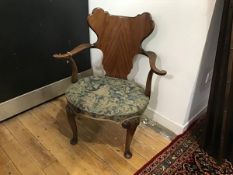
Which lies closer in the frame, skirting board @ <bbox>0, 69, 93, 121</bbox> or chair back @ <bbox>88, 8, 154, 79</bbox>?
chair back @ <bbox>88, 8, 154, 79</bbox>

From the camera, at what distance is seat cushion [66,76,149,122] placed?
1.47 meters

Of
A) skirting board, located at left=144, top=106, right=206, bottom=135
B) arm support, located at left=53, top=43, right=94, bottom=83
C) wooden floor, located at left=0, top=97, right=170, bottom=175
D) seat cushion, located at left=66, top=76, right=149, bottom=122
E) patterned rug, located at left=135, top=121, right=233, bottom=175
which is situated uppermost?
arm support, located at left=53, top=43, right=94, bottom=83

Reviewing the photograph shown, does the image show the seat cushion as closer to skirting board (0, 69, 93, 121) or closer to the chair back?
the chair back

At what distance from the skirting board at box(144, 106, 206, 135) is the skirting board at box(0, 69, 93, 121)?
83 centimetres

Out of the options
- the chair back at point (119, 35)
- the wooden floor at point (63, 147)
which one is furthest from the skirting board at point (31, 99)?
the chair back at point (119, 35)

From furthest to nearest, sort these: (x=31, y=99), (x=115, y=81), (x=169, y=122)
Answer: (x=31, y=99)
(x=169, y=122)
(x=115, y=81)

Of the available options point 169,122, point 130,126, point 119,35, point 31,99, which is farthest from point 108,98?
point 31,99

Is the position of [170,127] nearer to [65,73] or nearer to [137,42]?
[137,42]

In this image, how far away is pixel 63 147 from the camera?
179 centimetres

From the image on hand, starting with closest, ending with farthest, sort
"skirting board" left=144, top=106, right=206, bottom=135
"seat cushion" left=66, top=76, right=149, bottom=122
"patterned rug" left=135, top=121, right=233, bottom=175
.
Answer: "seat cushion" left=66, top=76, right=149, bottom=122
"patterned rug" left=135, top=121, right=233, bottom=175
"skirting board" left=144, top=106, right=206, bottom=135

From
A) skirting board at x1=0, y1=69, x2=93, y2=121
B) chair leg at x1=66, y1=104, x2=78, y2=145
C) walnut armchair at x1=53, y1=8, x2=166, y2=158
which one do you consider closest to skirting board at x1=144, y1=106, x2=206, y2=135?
walnut armchair at x1=53, y1=8, x2=166, y2=158

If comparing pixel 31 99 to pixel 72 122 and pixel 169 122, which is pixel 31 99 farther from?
pixel 169 122

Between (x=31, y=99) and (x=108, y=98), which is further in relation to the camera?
(x=31, y=99)

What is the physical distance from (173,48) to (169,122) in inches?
23.8
